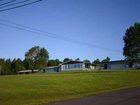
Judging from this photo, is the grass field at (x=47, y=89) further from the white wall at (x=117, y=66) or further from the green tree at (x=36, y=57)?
the green tree at (x=36, y=57)

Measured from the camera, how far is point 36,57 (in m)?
122

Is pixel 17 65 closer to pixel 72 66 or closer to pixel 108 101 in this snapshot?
pixel 72 66

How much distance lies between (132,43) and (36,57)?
2186 inches

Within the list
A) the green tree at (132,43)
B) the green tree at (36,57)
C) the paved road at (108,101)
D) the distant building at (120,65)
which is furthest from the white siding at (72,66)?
the paved road at (108,101)

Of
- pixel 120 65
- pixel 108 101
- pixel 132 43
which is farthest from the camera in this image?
pixel 120 65

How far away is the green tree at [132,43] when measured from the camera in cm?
8144

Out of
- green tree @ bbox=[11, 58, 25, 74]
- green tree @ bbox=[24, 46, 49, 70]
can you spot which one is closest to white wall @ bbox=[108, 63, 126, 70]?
green tree @ bbox=[24, 46, 49, 70]

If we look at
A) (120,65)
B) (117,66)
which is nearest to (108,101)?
(120,65)

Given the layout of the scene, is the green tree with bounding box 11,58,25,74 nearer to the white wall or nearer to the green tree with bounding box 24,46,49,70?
the green tree with bounding box 24,46,49,70

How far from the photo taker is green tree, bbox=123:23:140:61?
3206 inches

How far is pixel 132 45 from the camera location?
8275 cm

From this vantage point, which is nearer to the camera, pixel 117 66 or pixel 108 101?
pixel 108 101

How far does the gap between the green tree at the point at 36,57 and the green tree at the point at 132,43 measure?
47.8m

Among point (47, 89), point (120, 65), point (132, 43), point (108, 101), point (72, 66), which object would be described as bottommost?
point (108, 101)
